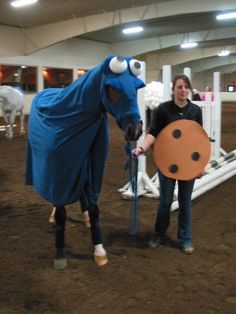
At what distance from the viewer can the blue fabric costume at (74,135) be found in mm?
2877

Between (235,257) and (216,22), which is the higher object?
(216,22)

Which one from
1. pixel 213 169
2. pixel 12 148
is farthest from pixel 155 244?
pixel 12 148

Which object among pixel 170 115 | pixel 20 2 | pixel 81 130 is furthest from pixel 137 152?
pixel 20 2

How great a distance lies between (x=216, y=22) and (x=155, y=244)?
21347mm

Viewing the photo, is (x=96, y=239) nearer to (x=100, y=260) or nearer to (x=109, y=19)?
(x=100, y=260)

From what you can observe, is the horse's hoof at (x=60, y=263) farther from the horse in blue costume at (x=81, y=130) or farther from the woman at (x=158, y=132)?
the woman at (x=158, y=132)

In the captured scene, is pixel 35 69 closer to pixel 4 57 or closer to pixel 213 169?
pixel 4 57

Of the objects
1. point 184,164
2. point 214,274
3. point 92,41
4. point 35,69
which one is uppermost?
point 92,41

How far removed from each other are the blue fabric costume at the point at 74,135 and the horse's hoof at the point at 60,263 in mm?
512

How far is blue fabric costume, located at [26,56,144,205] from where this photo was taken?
9.44 ft

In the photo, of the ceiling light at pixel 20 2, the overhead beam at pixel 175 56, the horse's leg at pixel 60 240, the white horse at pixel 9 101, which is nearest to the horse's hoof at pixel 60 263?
the horse's leg at pixel 60 240

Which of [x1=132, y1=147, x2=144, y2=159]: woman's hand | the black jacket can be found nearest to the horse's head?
[x1=132, y1=147, x2=144, y2=159]: woman's hand

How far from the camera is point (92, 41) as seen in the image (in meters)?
26.6

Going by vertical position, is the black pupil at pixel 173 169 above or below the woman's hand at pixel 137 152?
below
